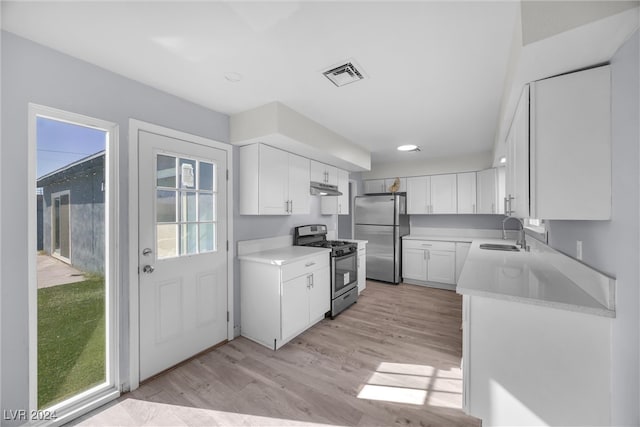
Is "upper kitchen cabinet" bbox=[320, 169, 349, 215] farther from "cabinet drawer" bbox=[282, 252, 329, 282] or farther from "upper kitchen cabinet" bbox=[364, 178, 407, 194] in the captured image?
"upper kitchen cabinet" bbox=[364, 178, 407, 194]

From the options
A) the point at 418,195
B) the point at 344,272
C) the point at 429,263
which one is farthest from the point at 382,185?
the point at 344,272

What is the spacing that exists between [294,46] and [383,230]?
383 cm

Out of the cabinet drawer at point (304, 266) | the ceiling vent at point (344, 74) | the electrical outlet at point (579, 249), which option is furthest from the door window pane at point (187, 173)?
the electrical outlet at point (579, 249)

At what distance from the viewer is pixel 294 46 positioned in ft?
5.15

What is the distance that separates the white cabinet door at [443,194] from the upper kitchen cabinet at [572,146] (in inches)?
143

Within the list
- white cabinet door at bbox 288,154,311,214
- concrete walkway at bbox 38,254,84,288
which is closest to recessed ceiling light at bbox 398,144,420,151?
white cabinet door at bbox 288,154,311,214

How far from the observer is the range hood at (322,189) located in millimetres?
3523

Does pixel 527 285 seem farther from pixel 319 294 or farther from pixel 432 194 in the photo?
pixel 432 194

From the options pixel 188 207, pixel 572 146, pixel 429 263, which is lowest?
pixel 429 263

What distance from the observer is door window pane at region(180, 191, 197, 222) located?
7.72 feet

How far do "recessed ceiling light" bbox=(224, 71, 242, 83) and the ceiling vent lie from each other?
66cm

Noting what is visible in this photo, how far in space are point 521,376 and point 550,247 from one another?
4.58ft

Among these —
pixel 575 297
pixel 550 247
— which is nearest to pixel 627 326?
pixel 575 297

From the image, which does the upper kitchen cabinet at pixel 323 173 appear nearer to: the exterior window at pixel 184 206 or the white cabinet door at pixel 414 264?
the exterior window at pixel 184 206
